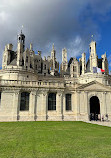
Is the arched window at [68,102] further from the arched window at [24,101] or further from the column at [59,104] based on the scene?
the arched window at [24,101]

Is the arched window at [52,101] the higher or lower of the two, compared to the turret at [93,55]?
lower

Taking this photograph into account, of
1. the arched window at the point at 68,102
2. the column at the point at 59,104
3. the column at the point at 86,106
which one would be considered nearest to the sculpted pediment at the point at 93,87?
the column at the point at 86,106

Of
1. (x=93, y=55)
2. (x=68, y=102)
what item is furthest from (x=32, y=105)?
(x=93, y=55)

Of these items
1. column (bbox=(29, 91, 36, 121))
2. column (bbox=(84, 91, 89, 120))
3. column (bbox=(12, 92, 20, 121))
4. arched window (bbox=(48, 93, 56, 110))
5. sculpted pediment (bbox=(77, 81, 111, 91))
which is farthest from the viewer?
sculpted pediment (bbox=(77, 81, 111, 91))

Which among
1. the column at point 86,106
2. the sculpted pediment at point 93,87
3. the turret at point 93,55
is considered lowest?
the column at point 86,106

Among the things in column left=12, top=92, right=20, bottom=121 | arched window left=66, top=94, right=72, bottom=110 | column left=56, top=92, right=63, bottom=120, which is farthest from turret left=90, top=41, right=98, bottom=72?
column left=12, top=92, right=20, bottom=121

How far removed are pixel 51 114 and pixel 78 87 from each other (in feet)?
27.6

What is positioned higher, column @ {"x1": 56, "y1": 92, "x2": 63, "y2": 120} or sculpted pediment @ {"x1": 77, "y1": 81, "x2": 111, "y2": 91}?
sculpted pediment @ {"x1": 77, "y1": 81, "x2": 111, "y2": 91}

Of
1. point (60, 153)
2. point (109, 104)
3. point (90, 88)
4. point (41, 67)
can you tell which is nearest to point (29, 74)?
point (41, 67)

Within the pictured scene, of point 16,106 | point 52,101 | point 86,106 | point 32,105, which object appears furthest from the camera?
point 86,106

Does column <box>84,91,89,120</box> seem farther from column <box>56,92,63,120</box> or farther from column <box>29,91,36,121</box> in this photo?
column <box>29,91,36,121</box>

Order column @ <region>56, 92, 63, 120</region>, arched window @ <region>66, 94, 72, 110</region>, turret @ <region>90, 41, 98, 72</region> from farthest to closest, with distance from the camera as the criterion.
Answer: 1. turret @ <region>90, 41, 98, 72</region>
2. arched window @ <region>66, 94, 72, 110</region>
3. column @ <region>56, 92, 63, 120</region>

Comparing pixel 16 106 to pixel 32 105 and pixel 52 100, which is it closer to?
pixel 32 105

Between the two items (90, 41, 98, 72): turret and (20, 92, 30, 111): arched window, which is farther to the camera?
(90, 41, 98, 72): turret
